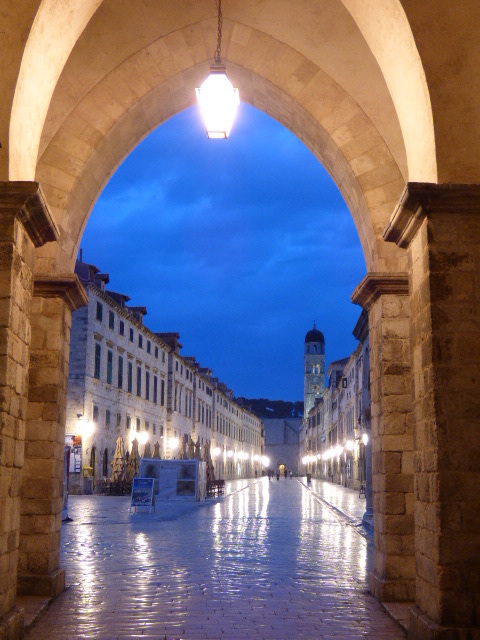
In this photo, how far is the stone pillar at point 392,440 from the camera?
28.8 ft

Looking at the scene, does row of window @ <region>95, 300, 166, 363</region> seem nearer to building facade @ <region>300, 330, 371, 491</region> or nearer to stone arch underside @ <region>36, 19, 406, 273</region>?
building facade @ <region>300, 330, 371, 491</region>

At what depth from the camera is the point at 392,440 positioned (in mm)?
9102

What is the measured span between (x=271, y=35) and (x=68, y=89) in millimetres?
2783

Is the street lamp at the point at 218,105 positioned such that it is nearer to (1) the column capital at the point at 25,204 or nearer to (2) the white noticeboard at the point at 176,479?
(1) the column capital at the point at 25,204

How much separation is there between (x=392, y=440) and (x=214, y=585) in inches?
123

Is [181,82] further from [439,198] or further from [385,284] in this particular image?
[439,198]

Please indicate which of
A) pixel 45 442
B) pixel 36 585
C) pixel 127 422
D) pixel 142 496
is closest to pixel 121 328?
pixel 127 422

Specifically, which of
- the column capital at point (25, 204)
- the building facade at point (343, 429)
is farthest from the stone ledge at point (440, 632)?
the building facade at point (343, 429)

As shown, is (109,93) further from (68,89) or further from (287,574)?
(287,574)

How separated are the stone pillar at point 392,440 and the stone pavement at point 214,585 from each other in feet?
1.60

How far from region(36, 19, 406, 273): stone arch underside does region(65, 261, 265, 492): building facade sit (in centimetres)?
2222

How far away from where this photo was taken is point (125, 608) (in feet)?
27.2

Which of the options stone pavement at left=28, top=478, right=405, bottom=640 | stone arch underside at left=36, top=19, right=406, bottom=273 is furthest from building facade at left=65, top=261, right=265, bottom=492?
stone arch underside at left=36, top=19, right=406, bottom=273

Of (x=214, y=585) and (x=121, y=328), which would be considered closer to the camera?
Result: (x=214, y=585)
